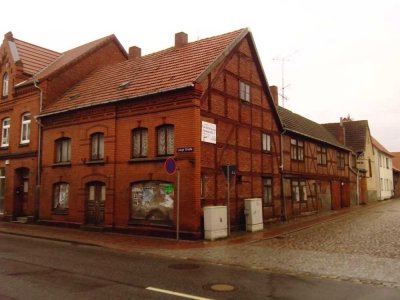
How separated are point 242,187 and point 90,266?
→ 1008cm

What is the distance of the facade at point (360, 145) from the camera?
41.3 meters

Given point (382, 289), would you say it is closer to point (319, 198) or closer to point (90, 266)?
point (90, 266)

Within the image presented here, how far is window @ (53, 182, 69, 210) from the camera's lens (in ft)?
67.4

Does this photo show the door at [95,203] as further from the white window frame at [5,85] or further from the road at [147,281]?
the white window frame at [5,85]

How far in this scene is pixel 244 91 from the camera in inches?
797

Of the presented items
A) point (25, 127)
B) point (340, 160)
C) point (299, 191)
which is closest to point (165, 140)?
point (25, 127)

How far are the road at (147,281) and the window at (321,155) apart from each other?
2107cm

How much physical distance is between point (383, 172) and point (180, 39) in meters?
40.2

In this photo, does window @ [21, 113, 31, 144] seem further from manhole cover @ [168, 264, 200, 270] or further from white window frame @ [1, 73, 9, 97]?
manhole cover @ [168, 264, 200, 270]

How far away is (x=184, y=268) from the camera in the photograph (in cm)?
1048

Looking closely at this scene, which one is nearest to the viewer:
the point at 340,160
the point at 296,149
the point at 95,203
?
the point at 95,203

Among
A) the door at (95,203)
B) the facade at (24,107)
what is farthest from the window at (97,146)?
the facade at (24,107)

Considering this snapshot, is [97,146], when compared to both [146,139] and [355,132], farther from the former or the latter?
[355,132]

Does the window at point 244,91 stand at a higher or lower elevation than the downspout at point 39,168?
higher
